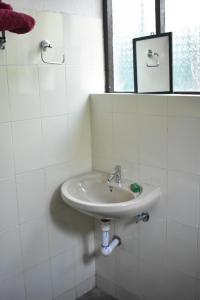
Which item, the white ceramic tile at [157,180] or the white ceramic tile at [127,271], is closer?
the white ceramic tile at [157,180]

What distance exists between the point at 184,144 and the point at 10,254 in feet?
3.69

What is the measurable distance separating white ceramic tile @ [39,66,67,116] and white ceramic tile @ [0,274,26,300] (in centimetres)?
96

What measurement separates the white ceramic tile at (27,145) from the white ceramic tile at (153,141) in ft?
1.92

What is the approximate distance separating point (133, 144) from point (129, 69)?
50 centimetres

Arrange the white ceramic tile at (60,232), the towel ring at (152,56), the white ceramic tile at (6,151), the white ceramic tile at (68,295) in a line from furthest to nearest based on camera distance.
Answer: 1. the white ceramic tile at (68,295)
2. the white ceramic tile at (60,232)
3. the towel ring at (152,56)
4. the white ceramic tile at (6,151)

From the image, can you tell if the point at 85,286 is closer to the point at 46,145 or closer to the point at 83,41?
the point at 46,145

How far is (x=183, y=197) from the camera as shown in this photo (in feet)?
5.79

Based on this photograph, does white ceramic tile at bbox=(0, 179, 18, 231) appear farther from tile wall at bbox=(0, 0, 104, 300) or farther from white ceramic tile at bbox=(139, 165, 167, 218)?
white ceramic tile at bbox=(139, 165, 167, 218)

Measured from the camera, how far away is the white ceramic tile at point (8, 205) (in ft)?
5.87

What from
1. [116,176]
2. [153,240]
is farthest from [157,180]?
[153,240]

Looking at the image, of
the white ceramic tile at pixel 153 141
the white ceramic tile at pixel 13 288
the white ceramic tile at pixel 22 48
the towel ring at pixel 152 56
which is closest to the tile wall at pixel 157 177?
the white ceramic tile at pixel 153 141

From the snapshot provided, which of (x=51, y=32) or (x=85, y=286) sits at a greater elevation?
(x=51, y=32)

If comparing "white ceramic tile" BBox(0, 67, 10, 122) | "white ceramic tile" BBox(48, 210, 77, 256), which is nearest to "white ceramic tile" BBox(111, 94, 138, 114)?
"white ceramic tile" BBox(0, 67, 10, 122)

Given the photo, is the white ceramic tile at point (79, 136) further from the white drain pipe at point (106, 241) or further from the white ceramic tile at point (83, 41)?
the white drain pipe at point (106, 241)
